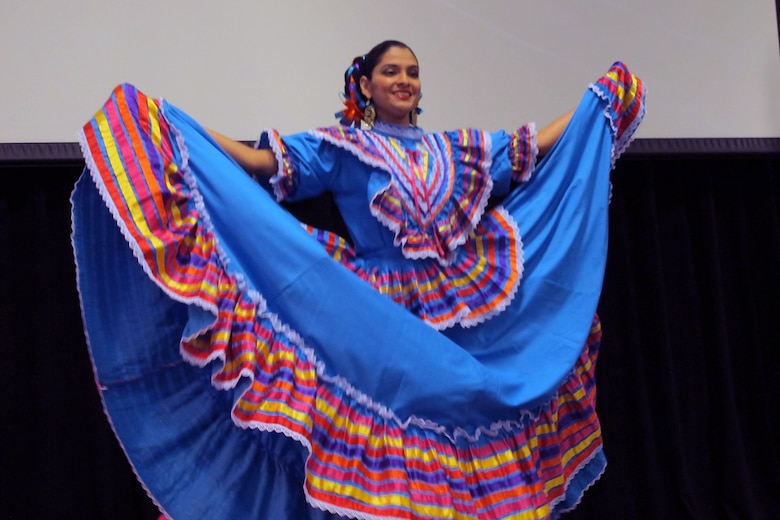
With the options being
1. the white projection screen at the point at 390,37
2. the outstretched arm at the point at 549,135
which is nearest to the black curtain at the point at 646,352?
the white projection screen at the point at 390,37

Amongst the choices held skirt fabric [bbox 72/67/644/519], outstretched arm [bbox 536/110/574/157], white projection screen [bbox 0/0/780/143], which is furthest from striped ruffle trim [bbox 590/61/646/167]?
held skirt fabric [bbox 72/67/644/519]

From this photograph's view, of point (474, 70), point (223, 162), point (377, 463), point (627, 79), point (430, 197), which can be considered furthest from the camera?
point (474, 70)

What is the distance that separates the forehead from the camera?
8.13ft

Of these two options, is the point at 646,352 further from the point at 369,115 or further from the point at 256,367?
the point at 256,367

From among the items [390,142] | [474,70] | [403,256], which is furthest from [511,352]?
[474,70]

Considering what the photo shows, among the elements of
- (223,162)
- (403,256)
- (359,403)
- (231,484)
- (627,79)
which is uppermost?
(627,79)

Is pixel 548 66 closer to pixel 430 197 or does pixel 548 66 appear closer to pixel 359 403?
pixel 430 197

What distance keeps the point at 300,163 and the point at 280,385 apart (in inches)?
22.5

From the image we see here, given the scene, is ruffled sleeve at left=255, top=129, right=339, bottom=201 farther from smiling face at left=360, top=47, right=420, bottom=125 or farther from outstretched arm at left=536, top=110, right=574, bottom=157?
outstretched arm at left=536, top=110, right=574, bottom=157

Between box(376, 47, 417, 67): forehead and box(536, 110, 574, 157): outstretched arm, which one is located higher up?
box(376, 47, 417, 67): forehead

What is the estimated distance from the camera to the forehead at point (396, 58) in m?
2.48

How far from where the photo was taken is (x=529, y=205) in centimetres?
247

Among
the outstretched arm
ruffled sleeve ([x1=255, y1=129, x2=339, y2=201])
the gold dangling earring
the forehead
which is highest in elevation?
the forehead

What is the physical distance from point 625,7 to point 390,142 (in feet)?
3.78
